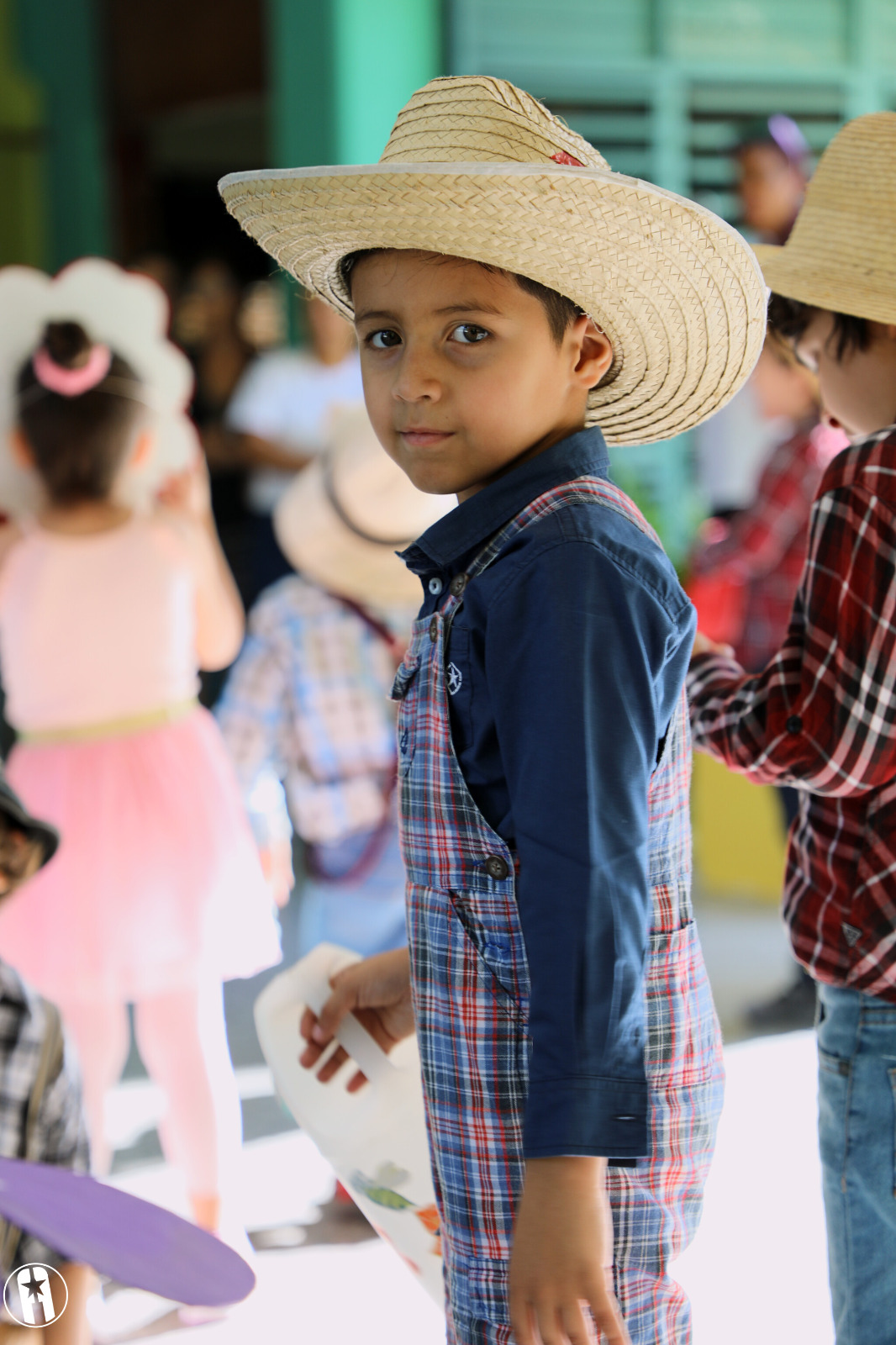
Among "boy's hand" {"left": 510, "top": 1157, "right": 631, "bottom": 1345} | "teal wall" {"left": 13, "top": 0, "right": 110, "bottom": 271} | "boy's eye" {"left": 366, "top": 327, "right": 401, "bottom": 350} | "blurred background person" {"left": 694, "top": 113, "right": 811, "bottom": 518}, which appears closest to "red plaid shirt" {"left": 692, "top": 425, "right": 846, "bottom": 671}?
"blurred background person" {"left": 694, "top": 113, "right": 811, "bottom": 518}

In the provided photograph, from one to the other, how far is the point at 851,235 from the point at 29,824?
3.67 feet

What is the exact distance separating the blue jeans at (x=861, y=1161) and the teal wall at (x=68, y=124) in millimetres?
6568

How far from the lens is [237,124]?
307 inches

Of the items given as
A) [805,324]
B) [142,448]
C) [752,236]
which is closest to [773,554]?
[752,236]

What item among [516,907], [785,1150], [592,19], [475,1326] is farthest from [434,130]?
[592,19]

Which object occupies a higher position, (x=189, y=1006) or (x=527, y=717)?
(x=527, y=717)

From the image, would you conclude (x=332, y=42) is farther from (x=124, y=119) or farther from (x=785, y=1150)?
(x=785, y=1150)

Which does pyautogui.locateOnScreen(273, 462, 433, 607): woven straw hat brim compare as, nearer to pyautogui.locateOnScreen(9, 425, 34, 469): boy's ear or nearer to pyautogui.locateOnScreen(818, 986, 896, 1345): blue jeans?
pyautogui.locateOnScreen(9, 425, 34, 469): boy's ear

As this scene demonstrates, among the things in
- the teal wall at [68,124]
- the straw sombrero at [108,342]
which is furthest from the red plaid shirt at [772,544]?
the teal wall at [68,124]

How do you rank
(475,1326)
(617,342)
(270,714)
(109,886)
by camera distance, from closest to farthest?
(475,1326), (617,342), (109,886), (270,714)

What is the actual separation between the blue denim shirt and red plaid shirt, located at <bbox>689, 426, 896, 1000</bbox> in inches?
11.9

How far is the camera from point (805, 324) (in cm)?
153

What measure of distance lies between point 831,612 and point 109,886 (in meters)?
1.41

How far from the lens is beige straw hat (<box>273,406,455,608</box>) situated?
7.89 ft
